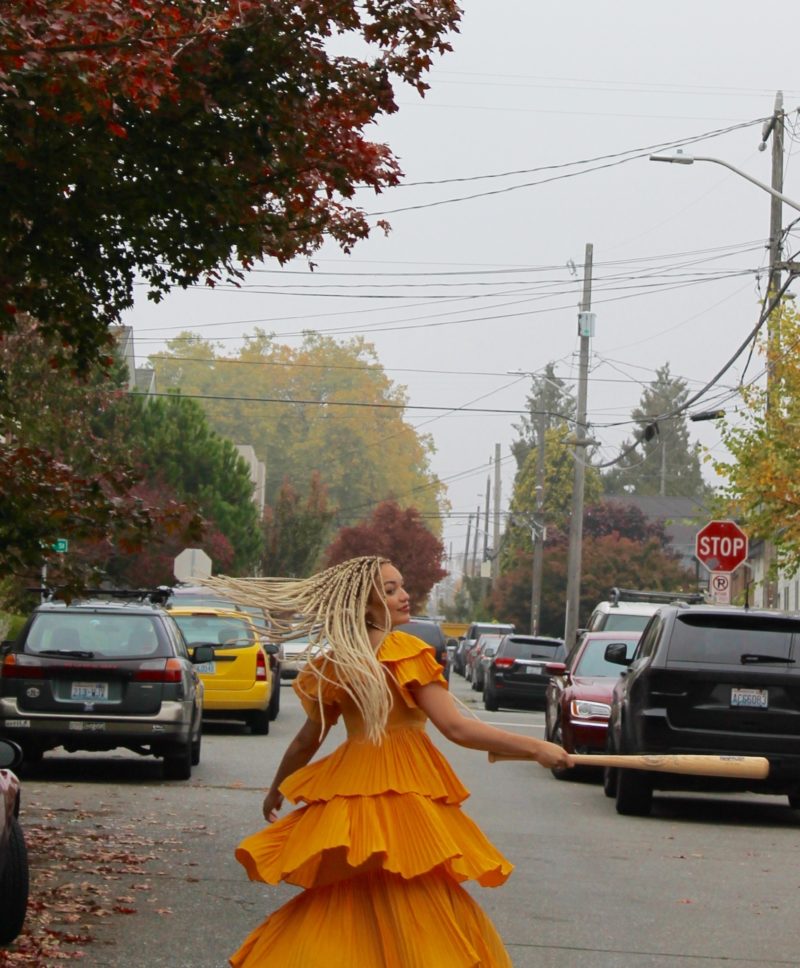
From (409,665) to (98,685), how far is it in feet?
36.0

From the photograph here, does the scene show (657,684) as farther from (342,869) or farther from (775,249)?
(775,249)

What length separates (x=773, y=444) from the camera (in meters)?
29.0

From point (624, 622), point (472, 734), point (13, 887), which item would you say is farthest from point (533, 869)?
point (624, 622)

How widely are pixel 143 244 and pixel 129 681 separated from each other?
683 cm

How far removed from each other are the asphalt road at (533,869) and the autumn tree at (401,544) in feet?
226

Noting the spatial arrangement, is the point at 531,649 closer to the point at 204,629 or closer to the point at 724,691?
the point at 204,629

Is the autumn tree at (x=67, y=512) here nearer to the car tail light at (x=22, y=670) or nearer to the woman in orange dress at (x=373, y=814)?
the car tail light at (x=22, y=670)

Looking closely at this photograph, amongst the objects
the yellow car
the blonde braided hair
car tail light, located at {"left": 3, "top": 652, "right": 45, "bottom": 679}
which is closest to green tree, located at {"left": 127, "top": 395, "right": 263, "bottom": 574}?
the yellow car

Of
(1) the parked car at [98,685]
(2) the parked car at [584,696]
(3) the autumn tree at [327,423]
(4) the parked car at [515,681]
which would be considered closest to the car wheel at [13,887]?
(1) the parked car at [98,685]

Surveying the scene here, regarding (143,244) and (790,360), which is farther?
(790,360)

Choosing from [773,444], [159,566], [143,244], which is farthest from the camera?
[159,566]

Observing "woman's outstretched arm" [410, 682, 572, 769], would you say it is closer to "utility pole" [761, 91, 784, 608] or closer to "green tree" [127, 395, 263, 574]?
"utility pole" [761, 91, 784, 608]

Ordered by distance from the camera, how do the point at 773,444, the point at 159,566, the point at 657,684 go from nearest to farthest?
1. the point at 657,684
2. the point at 773,444
3. the point at 159,566

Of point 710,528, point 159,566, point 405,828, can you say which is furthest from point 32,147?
point 159,566
